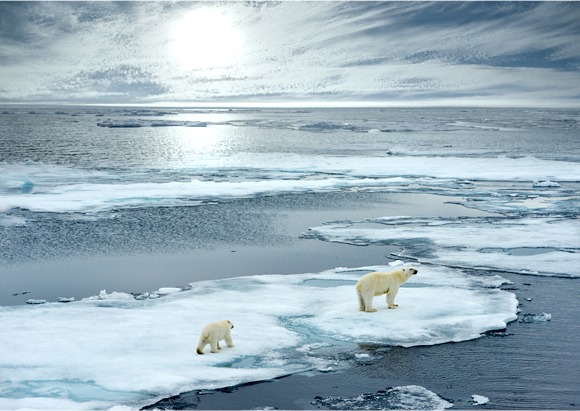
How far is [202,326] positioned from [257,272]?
296 cm

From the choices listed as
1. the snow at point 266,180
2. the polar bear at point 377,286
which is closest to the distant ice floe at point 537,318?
the polar bear at point 377,286

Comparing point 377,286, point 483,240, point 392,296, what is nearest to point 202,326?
point 377,286

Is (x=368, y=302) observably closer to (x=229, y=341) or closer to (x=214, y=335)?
(x=229, y=341)

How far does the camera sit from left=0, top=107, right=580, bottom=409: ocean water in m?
5.68

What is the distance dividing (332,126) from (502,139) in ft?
41.8

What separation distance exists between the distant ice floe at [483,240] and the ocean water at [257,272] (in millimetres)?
58

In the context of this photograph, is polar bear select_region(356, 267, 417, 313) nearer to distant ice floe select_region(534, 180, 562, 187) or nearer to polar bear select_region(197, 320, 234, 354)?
polar bear select_region(197, 320, 234, 354)

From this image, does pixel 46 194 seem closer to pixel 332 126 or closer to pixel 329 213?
pixel 329 213

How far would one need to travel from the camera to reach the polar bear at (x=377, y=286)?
721 cm

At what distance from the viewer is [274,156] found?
29.2 meters

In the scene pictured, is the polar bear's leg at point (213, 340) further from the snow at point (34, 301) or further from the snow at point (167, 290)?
the snow at point (34, 301)

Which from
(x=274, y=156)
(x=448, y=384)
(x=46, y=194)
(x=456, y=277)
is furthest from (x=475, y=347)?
(x=274, y=156)

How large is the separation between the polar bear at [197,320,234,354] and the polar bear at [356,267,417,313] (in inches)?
75.5

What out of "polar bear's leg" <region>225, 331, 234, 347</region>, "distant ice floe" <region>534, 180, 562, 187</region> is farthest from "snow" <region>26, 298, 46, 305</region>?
"distant ice floe" <region>534, 180, 562, 187</region>
